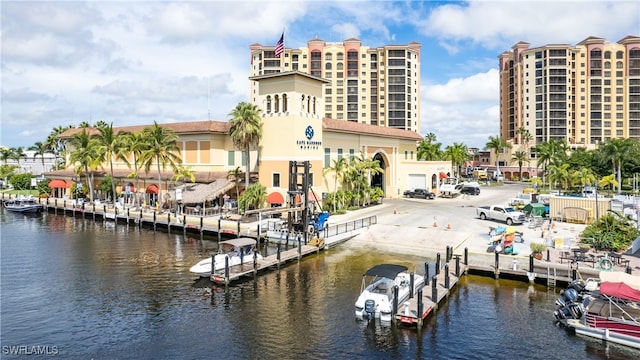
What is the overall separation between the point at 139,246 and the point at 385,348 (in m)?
28.2

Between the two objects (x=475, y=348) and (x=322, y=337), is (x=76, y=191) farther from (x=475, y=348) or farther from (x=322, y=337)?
(x=475, y=348)

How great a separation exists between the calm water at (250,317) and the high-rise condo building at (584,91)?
11672cm

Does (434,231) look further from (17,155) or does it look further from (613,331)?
(17,155)

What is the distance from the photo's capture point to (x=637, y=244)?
3238cm

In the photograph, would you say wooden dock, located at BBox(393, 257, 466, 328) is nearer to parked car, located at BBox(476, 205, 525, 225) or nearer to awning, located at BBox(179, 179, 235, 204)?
parked car, located at BBox(476, 205, 525, 225)

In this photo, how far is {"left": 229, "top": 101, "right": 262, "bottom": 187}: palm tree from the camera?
1873 inches

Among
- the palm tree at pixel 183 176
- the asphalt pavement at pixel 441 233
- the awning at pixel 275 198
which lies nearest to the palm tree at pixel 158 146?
the palm tree at pixel 183 176

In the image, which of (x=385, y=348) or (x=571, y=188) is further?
(x=571, y=188)

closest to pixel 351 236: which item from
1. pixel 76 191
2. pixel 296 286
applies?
pixel 296 286

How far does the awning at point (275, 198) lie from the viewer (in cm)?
4847

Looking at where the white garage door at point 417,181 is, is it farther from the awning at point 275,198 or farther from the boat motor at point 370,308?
the boat motor at point 370,308

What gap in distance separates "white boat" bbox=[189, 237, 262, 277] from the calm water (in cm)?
89

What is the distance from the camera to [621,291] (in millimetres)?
19531

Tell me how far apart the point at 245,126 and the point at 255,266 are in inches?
870
